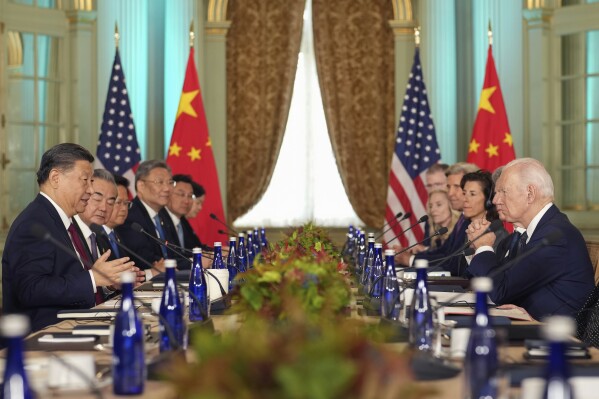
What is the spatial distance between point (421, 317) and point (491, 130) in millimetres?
6083

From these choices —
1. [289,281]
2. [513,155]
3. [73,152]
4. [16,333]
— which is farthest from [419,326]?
[513,155]

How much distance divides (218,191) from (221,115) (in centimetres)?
97

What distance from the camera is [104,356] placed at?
8.04ft

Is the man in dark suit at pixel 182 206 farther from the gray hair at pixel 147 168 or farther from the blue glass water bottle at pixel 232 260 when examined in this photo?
the blue glass water bottle at pixel 232 260

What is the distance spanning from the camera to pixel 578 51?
318 inches

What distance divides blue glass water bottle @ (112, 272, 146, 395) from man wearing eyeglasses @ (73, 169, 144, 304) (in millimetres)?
2393

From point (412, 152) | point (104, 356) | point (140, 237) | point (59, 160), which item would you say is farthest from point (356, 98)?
point (104, 356)

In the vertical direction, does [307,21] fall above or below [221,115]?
above

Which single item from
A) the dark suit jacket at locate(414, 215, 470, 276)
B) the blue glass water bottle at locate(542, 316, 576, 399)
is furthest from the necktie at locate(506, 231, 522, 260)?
the blue glass water bottle at locate(542, 316, 576, 399)

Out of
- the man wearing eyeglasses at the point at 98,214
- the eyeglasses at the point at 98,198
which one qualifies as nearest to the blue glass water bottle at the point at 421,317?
the man wearing eyeglasses at the point at 98,214

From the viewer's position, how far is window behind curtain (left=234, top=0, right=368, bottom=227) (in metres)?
9.81

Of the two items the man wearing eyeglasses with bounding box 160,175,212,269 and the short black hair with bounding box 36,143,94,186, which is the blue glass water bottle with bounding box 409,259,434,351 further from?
the man wearing eyeglasses with bounding box 160,175,212,269

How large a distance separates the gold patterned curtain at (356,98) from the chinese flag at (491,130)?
149cm

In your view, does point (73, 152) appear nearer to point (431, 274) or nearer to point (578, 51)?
point (431, 274)
